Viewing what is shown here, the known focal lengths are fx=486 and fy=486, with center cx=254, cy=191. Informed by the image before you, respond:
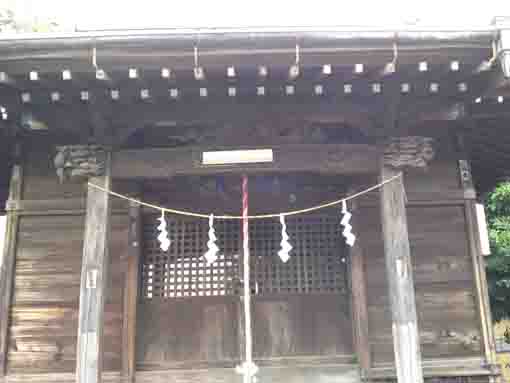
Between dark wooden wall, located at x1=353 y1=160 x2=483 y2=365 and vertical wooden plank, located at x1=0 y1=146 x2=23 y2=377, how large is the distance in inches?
170

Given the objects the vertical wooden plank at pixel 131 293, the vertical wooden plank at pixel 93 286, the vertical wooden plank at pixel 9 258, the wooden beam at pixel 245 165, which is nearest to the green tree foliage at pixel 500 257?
the wooden beam at pixel 245 165

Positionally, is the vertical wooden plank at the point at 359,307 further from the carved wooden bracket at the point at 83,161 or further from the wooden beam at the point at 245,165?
the carved wooden bracket at the point at 83,161

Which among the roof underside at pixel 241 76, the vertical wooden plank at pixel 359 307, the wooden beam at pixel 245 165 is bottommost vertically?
the vertical wooden plank at pixel 359 307

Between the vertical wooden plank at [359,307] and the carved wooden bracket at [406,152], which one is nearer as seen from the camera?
the carved wooden bracket at [406,152]

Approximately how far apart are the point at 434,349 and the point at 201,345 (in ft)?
9.39

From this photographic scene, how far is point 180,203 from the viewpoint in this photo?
21.4ft

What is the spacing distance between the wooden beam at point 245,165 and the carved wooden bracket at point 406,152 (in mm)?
136

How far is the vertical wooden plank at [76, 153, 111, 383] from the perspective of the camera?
4.52 meters

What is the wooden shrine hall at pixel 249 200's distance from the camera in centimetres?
436

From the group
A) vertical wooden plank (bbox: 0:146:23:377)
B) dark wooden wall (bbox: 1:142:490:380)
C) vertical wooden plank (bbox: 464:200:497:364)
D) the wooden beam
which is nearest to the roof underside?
the wooden beam

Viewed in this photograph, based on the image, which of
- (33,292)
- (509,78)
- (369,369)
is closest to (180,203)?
(33,292)

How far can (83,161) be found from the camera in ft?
16.6

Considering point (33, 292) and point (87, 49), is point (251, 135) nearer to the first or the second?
point (87, 49)

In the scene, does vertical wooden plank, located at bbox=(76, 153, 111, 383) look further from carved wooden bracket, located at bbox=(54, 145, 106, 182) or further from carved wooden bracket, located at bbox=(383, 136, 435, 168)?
carved wooden bracket, located at bbox=(383, 136, 435, 168)
